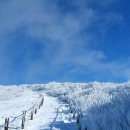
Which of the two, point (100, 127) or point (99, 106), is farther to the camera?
point (99, 106)

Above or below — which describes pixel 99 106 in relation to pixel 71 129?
above

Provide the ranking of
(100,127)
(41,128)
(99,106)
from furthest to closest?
(99,106) → (41,128) → (100,127)

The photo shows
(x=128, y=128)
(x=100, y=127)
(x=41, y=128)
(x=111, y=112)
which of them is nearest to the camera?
(x=128, y=128)

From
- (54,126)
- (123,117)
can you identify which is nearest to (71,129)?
(54,126)

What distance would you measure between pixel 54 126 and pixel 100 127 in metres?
6.25

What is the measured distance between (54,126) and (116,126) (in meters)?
8.52

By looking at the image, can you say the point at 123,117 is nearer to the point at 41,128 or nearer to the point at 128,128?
the point at 128,128

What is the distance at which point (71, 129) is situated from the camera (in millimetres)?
28109

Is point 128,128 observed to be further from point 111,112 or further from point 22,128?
point 22,128

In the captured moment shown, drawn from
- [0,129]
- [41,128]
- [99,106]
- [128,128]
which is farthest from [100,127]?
[99,106]

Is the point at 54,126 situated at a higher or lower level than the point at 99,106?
lower

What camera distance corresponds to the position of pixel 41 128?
27969 millimetres

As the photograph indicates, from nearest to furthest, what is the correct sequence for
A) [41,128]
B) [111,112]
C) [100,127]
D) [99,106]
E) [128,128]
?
[128,128] < [100,127] < [111,112] < [41,128] < [99,106]

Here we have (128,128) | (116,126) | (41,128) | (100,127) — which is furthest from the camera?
(41,128)
